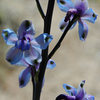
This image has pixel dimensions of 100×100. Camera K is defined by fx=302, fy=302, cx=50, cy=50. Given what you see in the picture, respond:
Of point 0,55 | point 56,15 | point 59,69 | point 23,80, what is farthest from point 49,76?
point 23,80

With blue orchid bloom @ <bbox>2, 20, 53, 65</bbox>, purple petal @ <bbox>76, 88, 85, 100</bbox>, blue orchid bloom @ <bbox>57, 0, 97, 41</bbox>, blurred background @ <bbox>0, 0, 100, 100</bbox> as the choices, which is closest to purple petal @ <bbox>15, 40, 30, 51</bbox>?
blue orchid bloom @ <bbox>2, 20, 53, 65</bbox>

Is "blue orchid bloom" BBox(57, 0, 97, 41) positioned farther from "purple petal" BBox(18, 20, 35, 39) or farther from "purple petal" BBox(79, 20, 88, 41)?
"purple petal" BBox(18, 20, 35, 39)

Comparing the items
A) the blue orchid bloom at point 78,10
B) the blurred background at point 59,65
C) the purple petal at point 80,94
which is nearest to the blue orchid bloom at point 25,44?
the blue orchid bloom at point 78,10

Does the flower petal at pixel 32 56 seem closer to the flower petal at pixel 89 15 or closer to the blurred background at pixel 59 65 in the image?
the flower petal at pixel 89 15

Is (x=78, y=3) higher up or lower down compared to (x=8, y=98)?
higher up

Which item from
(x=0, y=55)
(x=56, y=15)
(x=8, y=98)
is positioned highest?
(x=56, y=15)

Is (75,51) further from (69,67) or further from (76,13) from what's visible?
(76,13)
